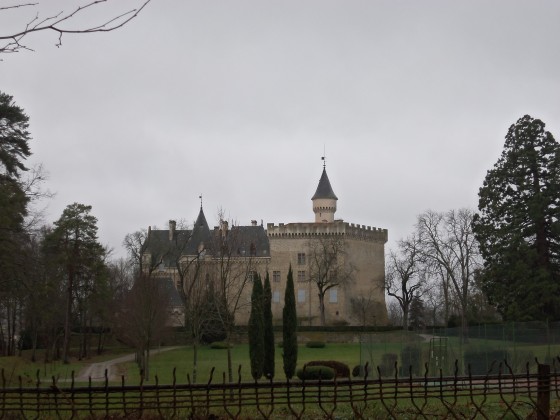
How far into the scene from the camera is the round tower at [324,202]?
78625 mm

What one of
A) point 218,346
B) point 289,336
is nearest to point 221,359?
point 289,336

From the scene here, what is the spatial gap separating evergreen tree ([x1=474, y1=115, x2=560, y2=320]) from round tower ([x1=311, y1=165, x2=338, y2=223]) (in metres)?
32.7

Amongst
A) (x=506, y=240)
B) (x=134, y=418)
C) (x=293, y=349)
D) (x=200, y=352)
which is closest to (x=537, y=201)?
(x=506, y=240)

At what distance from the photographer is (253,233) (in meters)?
75.4

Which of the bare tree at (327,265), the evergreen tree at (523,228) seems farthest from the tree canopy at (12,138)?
the bare tree at (327,265)

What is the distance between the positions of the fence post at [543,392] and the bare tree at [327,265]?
65844mm

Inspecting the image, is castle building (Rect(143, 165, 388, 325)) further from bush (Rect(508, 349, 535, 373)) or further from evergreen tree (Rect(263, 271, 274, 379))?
bush (Rect(508, 349, 535, 373))

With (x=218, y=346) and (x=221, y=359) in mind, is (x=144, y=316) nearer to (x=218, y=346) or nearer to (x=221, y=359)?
(x=221, y=359)

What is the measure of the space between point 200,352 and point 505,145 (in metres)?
25.6

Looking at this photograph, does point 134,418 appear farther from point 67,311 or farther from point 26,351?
point 26,351

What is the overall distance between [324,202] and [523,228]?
119 feet

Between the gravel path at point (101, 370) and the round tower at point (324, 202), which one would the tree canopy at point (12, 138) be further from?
the round tower at point (324, 202)

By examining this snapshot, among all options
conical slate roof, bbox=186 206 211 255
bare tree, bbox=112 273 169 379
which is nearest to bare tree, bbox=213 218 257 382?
bare tree, bbox=112 273 169 379

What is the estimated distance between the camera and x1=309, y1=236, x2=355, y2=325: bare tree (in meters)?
72.5
